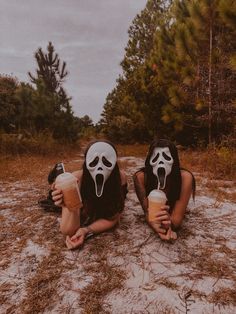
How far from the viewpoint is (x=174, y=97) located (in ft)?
23.9

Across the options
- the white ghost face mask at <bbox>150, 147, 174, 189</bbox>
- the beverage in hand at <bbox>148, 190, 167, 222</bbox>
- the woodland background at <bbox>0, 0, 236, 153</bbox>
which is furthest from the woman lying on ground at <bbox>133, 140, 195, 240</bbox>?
the woodland background at <bbox>0, 0, 236, 153</bbox>

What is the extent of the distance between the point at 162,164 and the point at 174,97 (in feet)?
17.9

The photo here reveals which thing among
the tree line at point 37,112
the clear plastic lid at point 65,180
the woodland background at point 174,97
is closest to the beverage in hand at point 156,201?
the clear plastic lid at point 65,180

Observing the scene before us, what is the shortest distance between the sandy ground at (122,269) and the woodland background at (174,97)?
362 centimetres

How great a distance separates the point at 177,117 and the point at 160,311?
21.3 ft

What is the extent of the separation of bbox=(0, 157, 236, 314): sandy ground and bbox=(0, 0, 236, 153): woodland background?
11.9 feet

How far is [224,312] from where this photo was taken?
4.52 ft

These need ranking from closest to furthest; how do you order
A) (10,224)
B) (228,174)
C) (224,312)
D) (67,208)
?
(224,312) < (67,208) < (10,224) < (228,174)

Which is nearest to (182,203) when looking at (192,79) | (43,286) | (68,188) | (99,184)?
(99,184)

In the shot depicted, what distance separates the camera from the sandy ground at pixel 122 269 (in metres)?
1.45

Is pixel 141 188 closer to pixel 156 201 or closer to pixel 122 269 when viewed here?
pixel 156 201

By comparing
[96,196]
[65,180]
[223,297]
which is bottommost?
[223,297]

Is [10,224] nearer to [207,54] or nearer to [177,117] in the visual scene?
[177,117]

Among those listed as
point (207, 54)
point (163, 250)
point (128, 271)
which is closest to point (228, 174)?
point (163, 250)
